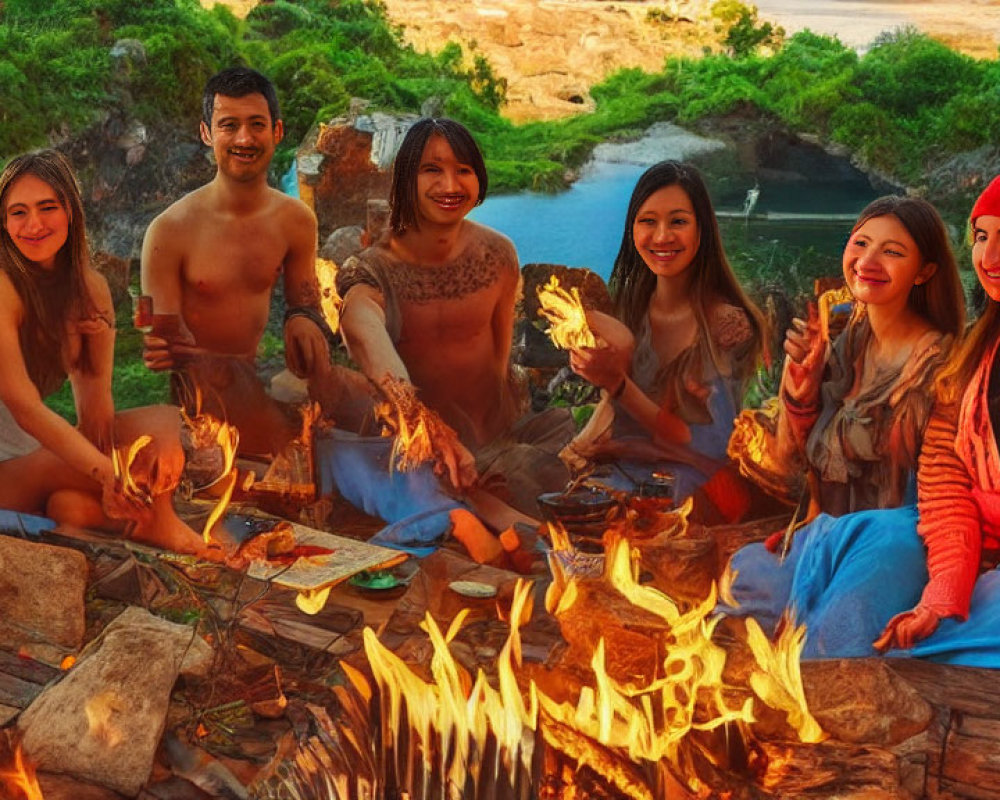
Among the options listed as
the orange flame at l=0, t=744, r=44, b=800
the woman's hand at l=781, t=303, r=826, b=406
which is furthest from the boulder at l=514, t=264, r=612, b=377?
the orange flame at l=0, t=744, r=44, b=800

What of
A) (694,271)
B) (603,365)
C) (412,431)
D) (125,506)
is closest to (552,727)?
(603,365)

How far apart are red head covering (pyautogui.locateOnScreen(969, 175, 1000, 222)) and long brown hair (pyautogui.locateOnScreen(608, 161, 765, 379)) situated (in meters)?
1.31

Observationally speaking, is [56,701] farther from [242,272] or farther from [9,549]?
[242,272]

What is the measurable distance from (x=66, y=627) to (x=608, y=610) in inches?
97.2

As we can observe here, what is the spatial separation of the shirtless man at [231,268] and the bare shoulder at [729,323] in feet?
6.59

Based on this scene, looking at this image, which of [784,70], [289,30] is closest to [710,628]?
[784,70]

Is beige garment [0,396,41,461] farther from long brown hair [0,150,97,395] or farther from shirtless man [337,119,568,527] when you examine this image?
shirtless man [337,119,568,527]

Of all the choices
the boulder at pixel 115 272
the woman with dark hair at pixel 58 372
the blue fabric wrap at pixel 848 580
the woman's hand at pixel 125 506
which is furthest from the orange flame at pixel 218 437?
the blue fabric wrap at pixel 848 580

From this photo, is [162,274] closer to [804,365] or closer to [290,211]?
[290,211]

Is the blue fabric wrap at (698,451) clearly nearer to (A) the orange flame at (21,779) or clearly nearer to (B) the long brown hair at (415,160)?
(B) the long brown hair at (415,160)

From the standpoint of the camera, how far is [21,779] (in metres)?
4.50

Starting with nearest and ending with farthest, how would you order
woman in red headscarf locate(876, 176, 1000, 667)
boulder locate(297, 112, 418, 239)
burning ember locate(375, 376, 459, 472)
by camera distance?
woman in red headscarf locate(876, 176, 1000, 667)
burning ember locate(375, 376, 459, 472)
boulder locate(297, 112, 418, 239)

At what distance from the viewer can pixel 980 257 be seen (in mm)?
5168

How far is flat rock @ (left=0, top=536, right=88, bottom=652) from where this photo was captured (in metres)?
5.81
